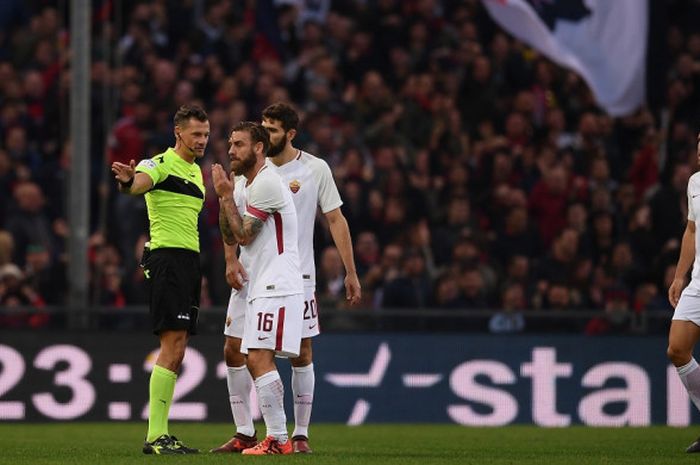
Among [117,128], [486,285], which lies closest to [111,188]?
[117,128]

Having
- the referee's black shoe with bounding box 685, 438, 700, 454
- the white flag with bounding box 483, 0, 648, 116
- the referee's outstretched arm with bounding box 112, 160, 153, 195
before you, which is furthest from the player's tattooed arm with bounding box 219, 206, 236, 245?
the white flag with bounding box 483, 0, 648, 116

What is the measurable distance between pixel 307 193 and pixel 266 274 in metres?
1.16

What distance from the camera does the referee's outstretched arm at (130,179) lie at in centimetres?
1145

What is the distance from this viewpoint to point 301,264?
12.6 m

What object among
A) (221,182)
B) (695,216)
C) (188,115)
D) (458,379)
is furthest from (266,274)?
(458,379)

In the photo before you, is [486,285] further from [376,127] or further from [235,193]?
[235,193]

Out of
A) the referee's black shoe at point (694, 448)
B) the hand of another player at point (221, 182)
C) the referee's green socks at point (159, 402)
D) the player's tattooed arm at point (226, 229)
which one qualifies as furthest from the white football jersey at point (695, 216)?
the referee's green socks at point (159, 402)

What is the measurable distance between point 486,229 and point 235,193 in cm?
890

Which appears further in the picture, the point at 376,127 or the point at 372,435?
the point at 376,127

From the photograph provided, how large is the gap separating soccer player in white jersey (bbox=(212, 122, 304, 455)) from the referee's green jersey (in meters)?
0.52

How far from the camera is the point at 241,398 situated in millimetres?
12555

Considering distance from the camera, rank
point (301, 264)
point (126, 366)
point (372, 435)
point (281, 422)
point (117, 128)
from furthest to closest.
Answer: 1. point (117, 128)
2. point (126, 366)
3. point (372, 435)
4. point (301, 264)
5. point (281, 422)

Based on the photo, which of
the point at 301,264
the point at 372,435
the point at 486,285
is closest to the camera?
the point at 301,264

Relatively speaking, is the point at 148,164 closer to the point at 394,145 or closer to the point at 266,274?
the point at 266,274
